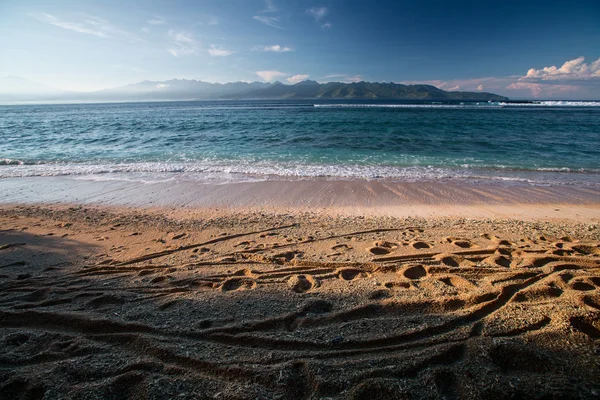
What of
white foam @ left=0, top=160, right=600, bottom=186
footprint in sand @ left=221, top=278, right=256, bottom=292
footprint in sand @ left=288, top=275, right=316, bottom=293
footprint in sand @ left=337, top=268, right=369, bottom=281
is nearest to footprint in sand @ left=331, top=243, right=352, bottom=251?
footprint in sand @ left=337, top=268, right=369, bottom=281

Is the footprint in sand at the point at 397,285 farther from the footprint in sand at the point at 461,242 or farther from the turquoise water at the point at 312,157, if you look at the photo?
the turquoise water at the point at 312,157

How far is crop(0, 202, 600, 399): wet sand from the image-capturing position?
6.86ft

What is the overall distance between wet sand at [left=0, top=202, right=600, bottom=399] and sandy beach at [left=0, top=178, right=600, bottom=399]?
0.02m

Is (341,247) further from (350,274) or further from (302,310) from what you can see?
(302,310)

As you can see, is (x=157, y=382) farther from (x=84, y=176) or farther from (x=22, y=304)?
(x=84, y=176)

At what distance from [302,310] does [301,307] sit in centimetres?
5

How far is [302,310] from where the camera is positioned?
9.71ft

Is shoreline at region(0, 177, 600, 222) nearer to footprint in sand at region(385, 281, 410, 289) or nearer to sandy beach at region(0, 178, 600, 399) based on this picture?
sandy beach at region(0, 178, 600, 399)

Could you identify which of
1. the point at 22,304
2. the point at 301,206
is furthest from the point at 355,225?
the point at 22,304

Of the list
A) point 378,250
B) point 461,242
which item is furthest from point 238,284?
point 461,242

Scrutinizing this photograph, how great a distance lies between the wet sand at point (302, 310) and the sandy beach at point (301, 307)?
0.06 ft

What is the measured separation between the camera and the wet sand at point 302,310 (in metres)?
2.09

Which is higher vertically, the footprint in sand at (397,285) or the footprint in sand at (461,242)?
the footprint in sand at (461,242)

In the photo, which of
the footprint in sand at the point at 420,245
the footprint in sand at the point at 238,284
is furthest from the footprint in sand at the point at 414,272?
the footprint in sand at the point at 238,284
